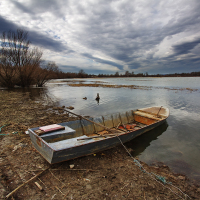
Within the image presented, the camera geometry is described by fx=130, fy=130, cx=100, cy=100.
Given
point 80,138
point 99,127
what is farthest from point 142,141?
point 80,138

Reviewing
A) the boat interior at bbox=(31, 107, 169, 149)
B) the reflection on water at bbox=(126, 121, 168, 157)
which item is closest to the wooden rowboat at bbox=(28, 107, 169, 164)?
the boat interior at bbox=(31, 107, 169, 149)

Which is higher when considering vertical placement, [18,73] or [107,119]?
[18,73]

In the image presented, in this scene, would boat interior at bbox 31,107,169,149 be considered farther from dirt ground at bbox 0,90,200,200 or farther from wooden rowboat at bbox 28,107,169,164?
dirt ground at bbox 0,90,200,200

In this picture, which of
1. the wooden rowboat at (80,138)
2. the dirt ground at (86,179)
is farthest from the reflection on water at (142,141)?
the dirt ground at (86,179)

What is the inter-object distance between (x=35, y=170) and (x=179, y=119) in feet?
41.8

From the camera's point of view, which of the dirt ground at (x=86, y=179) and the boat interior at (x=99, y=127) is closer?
the dirt ground at (x=86, y=179)

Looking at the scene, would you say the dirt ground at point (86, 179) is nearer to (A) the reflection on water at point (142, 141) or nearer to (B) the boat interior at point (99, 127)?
(B) the boat interior at point (99, 127)

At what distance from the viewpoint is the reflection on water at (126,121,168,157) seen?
7.06m

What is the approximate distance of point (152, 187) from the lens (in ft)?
13.8

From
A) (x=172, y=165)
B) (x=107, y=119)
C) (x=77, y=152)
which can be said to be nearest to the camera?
(x=77, y=152)

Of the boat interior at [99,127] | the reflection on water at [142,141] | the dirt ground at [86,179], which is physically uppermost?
the boat interior at [99,127]

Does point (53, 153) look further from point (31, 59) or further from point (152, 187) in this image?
point (31, 59)

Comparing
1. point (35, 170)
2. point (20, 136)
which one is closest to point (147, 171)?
point (35, 170)

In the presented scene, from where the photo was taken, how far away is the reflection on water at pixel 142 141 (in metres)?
7.06
